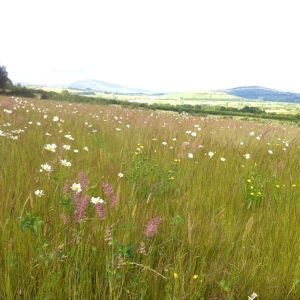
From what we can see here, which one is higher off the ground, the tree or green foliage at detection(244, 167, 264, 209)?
the tree

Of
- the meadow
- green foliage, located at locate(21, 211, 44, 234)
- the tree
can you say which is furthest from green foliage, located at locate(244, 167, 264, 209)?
the tree

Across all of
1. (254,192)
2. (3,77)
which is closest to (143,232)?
(254,192)

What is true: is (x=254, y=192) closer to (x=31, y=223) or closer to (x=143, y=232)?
(x=143, y=232)

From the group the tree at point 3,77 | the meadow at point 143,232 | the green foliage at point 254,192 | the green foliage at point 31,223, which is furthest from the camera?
the tree at point 3,77

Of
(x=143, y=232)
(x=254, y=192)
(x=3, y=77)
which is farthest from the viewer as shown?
(x=3, y=77)

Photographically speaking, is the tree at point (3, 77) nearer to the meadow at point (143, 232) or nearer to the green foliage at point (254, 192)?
the meadow at point (143, 232)

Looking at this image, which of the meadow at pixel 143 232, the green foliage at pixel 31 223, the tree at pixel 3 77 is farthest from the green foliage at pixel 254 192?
the tree at pixel 3 77

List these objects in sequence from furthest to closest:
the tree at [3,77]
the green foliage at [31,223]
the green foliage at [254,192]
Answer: the tree at [3,77] → the green foliage at [254,192] → the green foliage at [31,223]

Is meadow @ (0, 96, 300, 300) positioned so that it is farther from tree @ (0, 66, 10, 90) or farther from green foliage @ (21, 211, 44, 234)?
tree @ (0, 66, 10, 90)

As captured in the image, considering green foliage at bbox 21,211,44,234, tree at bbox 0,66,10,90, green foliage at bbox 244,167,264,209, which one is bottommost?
green foliage at bbox 244,167,264,209

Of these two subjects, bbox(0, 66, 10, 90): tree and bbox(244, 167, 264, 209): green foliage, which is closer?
bbox(244, 167, 264, 209): green foliage

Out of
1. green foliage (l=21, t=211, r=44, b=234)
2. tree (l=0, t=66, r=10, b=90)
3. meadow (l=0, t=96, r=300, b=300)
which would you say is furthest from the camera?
tree (l=0, t=66, r=10, b=90)

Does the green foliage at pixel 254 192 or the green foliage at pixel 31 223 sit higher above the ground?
the green foliage at pixel 31 223

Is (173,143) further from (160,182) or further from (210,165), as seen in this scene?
(160,182)
